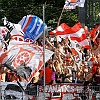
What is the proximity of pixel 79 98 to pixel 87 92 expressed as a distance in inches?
10.5

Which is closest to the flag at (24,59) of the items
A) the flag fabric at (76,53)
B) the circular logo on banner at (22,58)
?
the circular logo on banner at (22,58)

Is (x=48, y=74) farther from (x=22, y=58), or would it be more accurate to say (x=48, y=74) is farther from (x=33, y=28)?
(x=33, y=28)

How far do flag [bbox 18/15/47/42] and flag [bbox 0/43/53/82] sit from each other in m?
0.24

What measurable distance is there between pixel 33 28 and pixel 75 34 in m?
1.21

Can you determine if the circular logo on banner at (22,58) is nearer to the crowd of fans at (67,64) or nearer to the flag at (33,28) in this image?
the flag at (33,28)

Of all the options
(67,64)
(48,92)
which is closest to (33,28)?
(67,64)

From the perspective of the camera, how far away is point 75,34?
42.2 ft

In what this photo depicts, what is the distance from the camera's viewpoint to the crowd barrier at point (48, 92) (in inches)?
484

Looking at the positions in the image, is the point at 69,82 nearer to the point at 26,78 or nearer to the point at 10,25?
the point at 26,78

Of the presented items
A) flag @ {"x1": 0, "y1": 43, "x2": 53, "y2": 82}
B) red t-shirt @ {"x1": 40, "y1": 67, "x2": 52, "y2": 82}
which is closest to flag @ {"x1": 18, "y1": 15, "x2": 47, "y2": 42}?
flag @ {"x1": 0, "y1": 43, "x2": 53, "y2": 82}

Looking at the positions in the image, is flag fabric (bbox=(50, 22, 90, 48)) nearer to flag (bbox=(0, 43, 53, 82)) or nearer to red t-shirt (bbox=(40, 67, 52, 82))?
flag (bbox=(0, 43, 53, 82))

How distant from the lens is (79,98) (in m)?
12.6

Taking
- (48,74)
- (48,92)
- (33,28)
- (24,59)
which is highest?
(33,28)

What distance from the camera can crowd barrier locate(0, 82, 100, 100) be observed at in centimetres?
1229
